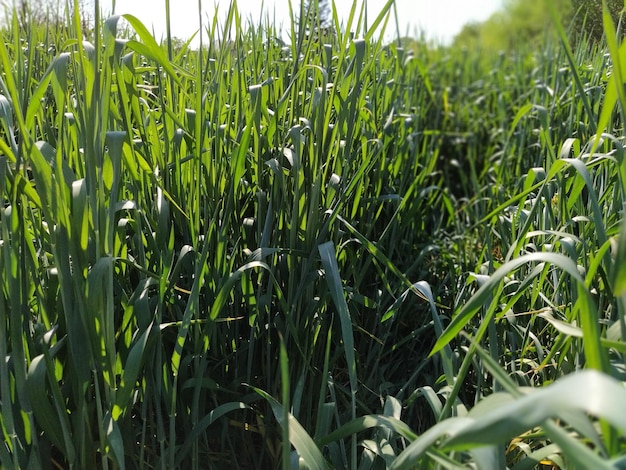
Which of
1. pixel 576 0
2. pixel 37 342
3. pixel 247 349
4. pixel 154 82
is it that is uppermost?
A: pixel 576 0

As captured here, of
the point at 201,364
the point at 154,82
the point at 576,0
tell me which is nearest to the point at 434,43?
the point at 576,0

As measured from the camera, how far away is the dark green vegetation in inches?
31.2

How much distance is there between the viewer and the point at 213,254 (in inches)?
42.2

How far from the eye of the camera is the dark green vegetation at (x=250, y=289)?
0.79 m

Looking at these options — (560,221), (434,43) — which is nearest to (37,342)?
(560,221)

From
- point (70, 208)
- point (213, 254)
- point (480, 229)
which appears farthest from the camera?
point (480, 229)

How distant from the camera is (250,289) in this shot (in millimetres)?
1099

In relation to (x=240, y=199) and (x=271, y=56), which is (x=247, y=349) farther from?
(x=271, y=56)

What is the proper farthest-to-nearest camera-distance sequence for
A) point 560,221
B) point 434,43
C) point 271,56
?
point 434,43, point 271,56, point 560,221

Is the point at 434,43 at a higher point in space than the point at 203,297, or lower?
higher

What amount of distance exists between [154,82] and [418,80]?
1337 mm

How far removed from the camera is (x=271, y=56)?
1.40 m

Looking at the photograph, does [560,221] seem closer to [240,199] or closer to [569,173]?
[569,173]

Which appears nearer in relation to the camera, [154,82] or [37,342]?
[37,342]
